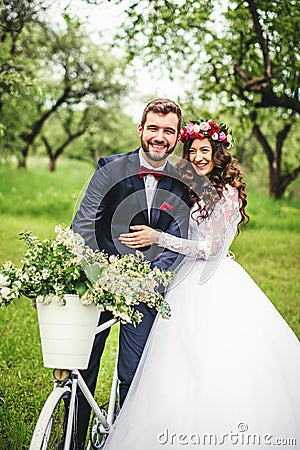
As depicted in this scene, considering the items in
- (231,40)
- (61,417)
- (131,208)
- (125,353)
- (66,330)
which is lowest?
(61,417)

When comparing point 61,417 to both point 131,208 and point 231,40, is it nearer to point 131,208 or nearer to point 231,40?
point 131,208

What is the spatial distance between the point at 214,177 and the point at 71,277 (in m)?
1.35

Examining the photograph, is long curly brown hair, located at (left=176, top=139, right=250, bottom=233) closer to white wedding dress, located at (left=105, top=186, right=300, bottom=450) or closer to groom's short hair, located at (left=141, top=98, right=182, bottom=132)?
white wedding dress, located at (left=105, top=186, right=300, bottom=450)

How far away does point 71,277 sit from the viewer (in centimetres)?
250

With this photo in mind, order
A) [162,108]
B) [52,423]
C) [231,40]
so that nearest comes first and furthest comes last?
[52,423], [162,108], [231,40]

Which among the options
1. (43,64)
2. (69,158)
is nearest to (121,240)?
(43,64)

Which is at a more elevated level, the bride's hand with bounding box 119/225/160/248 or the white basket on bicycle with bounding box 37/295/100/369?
the bride's hand with bounding box 119/225/160/248

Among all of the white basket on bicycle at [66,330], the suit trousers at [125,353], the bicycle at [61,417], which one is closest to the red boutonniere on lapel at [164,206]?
the suit trousers at [125,353]

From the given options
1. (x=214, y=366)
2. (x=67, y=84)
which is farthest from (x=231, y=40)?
(x=67, y=84)

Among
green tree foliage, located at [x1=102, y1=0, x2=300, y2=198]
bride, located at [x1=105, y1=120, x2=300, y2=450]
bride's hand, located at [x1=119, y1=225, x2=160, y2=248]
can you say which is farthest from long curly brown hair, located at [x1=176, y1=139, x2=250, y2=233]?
green tree foliage, located at [x1=102, y1=0, x2=300, y2=198]

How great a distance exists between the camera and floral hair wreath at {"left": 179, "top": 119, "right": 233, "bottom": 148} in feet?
11.5

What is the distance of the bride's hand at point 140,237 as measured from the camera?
10.4 feet

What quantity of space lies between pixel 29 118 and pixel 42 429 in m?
13.8

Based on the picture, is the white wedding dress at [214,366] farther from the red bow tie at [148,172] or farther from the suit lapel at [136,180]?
the red bow tie at [148,172]
